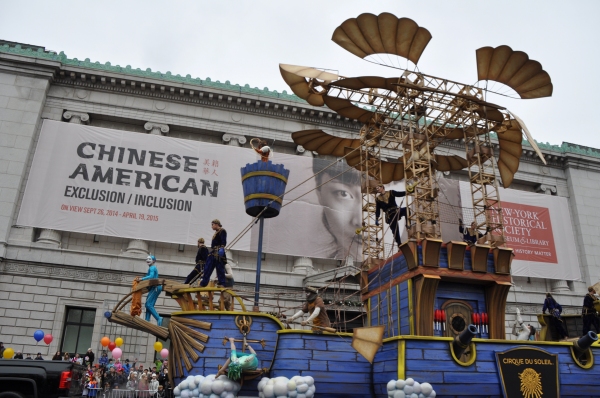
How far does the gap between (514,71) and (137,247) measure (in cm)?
2152

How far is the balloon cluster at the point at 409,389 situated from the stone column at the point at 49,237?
22.9 meters

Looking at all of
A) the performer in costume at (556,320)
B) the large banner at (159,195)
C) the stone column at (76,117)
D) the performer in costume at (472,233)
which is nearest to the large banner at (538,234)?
the large banner at (159,195)

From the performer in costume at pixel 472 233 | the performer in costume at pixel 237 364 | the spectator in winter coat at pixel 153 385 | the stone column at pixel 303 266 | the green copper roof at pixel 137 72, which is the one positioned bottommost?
the spectator in winter coat at pixel 153 385

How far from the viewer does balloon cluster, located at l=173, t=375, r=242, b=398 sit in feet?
30.2

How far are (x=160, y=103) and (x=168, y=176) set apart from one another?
17.1 ft

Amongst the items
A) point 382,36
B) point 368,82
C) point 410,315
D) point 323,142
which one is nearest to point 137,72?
point 323,142

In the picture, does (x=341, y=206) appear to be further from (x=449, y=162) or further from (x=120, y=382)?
(x=120, y=382)

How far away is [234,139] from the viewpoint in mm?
31562

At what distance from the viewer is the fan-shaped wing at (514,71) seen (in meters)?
13.3

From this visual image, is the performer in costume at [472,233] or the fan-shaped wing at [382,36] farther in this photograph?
the performer in costume at [472,233]

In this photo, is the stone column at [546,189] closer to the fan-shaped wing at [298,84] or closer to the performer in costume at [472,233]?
the performer in costume at [472,233]

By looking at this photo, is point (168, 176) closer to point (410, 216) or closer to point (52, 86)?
point (52, 86)

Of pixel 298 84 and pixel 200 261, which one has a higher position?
pixel 298 84

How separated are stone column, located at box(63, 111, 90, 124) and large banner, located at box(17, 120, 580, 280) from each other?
962 millimetres
